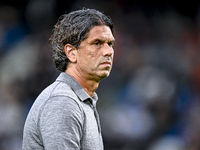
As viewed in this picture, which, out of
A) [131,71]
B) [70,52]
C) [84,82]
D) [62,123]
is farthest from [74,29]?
[131,71]

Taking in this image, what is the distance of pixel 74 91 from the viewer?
1346 millimetres

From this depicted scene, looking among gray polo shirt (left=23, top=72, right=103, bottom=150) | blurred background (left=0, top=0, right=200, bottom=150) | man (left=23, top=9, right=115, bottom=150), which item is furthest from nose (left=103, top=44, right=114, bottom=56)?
blurred background (left=0, top=0, right=200, bottom=150)

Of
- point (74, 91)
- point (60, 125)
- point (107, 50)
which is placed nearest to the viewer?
point (60, 125)

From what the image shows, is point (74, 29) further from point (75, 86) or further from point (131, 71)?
point (131, 71)

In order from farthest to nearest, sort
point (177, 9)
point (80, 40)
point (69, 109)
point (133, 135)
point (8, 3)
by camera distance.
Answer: point (177, 9)
point (133, 135)
point (8, 3)
point (80, 40)
point (69, 109)

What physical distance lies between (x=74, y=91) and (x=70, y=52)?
0.25 metres

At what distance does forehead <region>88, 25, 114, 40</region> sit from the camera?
1435mm

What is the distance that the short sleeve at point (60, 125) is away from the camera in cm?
109

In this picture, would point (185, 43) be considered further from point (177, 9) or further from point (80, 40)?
point (80, 40)

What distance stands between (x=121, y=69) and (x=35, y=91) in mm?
1094

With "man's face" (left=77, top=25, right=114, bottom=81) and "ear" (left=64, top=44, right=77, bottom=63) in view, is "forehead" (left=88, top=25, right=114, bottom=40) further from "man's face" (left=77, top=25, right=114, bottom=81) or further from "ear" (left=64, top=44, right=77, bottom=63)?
"ear" (left=64, top=44, right=77, bottom=63)

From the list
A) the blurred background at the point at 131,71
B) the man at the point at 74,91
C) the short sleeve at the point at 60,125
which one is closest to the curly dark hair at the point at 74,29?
the man at the point at 74,91

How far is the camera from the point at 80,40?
4.74ft

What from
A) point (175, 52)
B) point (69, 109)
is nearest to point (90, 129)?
point (69, 109)
